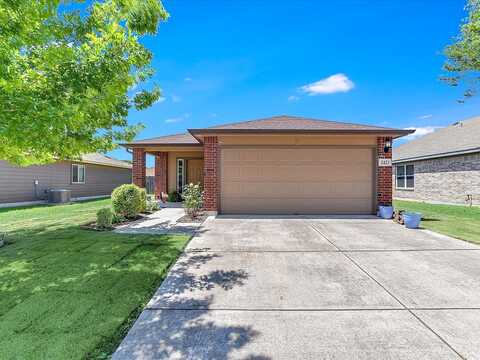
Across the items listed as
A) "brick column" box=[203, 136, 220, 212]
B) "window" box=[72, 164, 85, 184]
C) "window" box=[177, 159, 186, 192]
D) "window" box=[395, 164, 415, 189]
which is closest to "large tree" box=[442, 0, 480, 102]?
"window" box=[395, 164, 415, 189]

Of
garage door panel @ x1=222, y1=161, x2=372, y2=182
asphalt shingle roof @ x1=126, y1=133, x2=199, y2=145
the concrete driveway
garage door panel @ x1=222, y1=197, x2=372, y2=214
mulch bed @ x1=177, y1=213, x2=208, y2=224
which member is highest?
asphalt shingle roof @ x1=126, y1=133, x2=199, y2=145

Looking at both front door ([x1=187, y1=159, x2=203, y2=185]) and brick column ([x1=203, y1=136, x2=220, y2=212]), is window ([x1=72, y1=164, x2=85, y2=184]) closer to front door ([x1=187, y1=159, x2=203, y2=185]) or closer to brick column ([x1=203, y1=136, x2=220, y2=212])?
front door ([x1=187, y1=159, x2=203, y2=185])

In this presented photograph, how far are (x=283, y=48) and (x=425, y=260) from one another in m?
11.0

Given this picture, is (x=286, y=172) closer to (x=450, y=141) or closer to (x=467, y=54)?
(x=467, y=54)

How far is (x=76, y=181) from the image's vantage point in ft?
55.1

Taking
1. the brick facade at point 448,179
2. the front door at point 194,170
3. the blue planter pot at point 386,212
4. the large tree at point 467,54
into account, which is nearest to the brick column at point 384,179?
the blue planter pot at point 386,212

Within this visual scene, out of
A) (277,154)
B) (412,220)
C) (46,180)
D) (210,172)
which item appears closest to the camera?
(412,220)

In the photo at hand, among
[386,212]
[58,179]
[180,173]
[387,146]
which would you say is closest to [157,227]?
[180,173]

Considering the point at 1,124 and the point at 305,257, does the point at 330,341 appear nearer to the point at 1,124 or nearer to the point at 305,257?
the point at 305,257

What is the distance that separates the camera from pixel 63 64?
3424 mm

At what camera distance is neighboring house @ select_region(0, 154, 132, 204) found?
12.5 meters

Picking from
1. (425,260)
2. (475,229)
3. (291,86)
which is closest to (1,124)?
(425,260)

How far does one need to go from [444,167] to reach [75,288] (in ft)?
60.8

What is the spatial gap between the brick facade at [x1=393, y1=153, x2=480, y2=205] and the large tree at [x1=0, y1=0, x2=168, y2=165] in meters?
16.5
